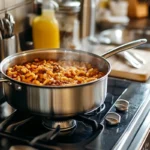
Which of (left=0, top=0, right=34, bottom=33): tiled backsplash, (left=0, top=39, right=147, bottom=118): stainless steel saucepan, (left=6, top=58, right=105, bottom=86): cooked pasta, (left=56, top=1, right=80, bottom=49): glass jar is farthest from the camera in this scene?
(left=56, top=1, right=80, bottom=49): glass jar

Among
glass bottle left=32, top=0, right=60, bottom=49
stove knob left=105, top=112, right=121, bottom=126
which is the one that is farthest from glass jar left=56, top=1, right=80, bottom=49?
stove knob left=105, top=112, right=121, bottom=126

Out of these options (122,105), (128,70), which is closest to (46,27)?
(128,70)

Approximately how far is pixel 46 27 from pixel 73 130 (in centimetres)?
56

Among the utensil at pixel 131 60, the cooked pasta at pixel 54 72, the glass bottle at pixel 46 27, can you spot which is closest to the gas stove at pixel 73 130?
the cooked pasta at pixel 54 72

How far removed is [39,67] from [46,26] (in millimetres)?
381

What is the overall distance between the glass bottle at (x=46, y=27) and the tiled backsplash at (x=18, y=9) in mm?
57

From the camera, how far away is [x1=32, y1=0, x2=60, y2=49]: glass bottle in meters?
1.50

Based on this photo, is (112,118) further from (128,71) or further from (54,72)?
(128,71)

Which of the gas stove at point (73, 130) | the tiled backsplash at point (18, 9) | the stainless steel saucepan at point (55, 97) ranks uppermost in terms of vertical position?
the tiled backsplash at point (18, 9)

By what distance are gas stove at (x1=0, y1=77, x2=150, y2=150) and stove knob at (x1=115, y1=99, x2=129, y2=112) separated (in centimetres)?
1

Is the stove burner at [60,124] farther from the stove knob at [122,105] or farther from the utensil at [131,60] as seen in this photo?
the utensil at [131,60]

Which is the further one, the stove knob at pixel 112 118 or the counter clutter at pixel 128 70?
the counter clutter at pixel 128 70

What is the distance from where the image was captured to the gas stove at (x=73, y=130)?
0.99 m

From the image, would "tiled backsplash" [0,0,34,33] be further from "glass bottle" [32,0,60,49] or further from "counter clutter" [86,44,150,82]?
"counter clutter" [86,44,150,82]
